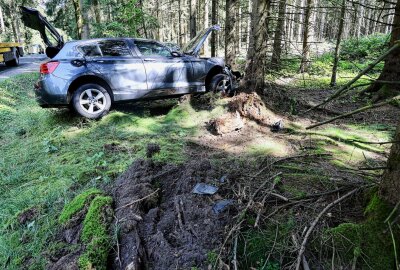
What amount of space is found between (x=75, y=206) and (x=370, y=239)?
2955 millimetres

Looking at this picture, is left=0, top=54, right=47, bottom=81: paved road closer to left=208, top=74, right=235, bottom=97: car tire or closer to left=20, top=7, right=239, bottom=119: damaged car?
left=20, top=7, right=239, bottom=119: damaged car

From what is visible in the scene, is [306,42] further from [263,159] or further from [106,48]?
[106,48]

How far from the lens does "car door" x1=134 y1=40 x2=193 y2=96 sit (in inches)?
292

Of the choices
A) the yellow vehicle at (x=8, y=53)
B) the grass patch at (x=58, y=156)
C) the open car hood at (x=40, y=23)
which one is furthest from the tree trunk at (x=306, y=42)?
the yellow vehicle at (x=8, y=53)

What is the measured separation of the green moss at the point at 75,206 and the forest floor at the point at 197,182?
0.06 meters

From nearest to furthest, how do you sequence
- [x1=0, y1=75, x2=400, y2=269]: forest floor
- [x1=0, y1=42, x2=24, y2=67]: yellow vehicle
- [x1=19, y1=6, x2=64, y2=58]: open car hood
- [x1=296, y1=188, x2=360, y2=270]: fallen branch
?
[x1=296, y1=188, x2=360, y2=270]: fallen branch → [x1=0, y1=75, x2=400, y2=269]: forest floor → [x1=19, y1=6, x2=64, y2=58]: open car hood → [x1=0, y1=42, x2=24, y2=67]: yellow vehicle

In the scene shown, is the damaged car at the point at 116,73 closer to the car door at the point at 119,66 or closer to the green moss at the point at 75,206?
the car door at the point at 119,66

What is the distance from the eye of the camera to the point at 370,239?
234 cm

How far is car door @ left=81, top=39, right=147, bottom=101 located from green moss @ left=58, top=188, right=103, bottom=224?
3901 mm

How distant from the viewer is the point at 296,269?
218 centimetres

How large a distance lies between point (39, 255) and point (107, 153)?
2.45 m

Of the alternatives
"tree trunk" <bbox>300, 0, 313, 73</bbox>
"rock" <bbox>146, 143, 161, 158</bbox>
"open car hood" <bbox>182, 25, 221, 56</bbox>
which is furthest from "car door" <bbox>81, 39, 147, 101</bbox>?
"tree trunk" <bbox>300, 0, 313, 73</bbox>

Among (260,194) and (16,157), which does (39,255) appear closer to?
(260,194)

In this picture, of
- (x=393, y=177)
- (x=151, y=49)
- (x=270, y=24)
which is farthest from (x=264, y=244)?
(x=151, y=49)
